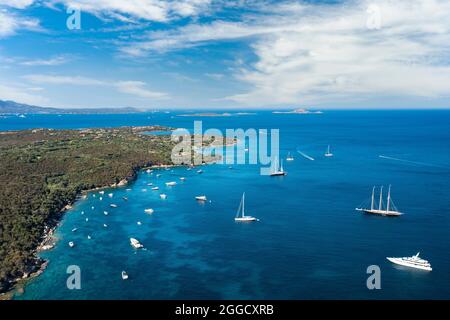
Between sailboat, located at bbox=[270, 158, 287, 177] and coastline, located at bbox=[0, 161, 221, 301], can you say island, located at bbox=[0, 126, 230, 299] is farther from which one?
sailboat, located at bbox=[270, 158, 287, 177]

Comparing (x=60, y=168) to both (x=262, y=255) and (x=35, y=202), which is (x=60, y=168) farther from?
(x=262, y=255)

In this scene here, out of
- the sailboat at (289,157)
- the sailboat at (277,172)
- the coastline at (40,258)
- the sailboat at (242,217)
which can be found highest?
the sailboat at (289,157)

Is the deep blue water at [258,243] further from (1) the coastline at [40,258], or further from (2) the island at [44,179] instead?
(2) the island at [44,179]

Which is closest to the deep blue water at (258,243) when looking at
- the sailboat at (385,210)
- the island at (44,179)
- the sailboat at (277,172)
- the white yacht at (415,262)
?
the white yacht at (415,262)

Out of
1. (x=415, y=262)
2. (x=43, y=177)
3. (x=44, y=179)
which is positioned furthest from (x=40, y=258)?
(x=415, y=262)

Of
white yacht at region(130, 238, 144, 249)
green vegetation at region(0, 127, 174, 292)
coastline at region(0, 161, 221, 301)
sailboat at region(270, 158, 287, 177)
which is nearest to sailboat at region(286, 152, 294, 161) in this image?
sailboat at region(270, 158, 287, 177)

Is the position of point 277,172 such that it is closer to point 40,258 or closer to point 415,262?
point 415,262

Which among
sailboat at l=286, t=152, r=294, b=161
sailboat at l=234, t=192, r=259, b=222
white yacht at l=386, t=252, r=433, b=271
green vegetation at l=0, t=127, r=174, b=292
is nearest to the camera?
white yacht at l=386, t=252, r=433, b=271
